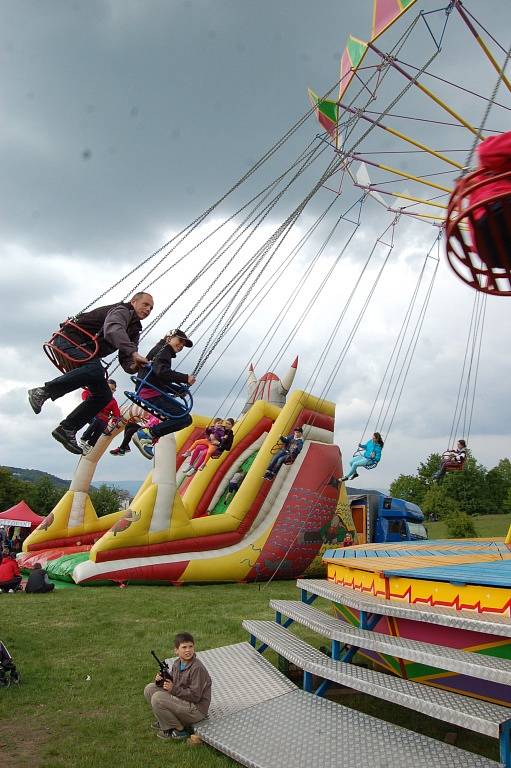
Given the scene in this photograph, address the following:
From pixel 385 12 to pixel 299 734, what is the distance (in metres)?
8.69

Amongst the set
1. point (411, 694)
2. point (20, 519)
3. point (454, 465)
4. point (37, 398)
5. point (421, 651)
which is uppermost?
point (454, 465)

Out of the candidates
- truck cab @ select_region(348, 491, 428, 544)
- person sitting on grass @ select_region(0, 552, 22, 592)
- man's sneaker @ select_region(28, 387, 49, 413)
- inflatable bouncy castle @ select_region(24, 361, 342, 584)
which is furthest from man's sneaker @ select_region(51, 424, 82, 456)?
truck cab @ select_region(348, 491, 428, 544)

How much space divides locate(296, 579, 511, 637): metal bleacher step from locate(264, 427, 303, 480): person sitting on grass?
7.91 m

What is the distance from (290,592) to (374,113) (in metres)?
9.28

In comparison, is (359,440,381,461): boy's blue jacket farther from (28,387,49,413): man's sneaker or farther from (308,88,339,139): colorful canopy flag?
(28,387,49,413): man's sneaker

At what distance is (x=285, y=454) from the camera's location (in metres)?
13.3

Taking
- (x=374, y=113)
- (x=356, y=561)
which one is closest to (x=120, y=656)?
(x=356, y=561)

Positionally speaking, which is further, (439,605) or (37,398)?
(37,398)

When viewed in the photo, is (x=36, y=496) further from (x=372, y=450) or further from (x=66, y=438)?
(x=66, y=438)

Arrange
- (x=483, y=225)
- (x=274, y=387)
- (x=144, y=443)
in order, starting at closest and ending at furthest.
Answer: (x=483, y=225) < (x=144, y=443) < (x=274, y=387)

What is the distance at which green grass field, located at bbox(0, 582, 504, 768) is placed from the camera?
3939 millimetres

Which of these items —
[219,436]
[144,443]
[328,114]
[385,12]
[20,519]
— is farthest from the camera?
[20,519]

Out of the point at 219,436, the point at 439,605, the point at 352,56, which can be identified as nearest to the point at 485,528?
the point at 219,436

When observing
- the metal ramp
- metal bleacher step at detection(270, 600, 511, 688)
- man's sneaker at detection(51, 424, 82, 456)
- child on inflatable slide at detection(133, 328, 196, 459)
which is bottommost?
the metal ramp
